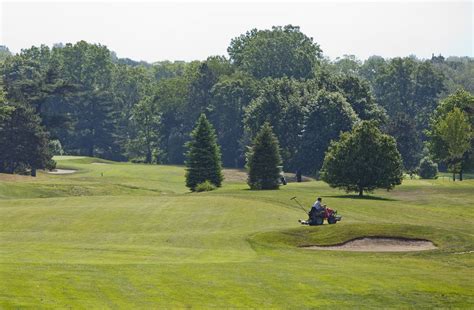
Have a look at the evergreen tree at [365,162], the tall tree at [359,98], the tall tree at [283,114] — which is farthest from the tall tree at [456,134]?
the evergreen tree at [365,162]

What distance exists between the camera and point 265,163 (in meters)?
81.7

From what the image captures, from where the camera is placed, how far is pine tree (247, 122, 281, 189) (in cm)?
8138

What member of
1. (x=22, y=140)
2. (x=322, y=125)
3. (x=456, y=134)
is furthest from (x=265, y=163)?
(x=22, y=140)

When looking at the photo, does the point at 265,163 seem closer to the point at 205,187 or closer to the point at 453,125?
the point at 205,187

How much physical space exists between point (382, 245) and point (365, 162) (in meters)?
30.9

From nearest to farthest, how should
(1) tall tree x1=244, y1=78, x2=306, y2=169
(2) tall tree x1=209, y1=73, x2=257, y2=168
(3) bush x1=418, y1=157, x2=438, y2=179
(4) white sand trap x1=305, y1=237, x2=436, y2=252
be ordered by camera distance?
(4) white sand trap x1=305, y1=237, x2=436, y2=252, (1) tall tree x1=244, y1=78, x2=306, y2=169, (3) bush x1=418, y1=157, x2=438, y2=179, (2) tall tree x1=209, y1=73, x2=257, y2=168

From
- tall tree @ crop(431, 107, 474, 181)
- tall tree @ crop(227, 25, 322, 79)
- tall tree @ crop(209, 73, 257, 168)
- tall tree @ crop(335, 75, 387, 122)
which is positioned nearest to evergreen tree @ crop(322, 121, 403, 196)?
tall tree @ crop(431, 107, 474, 181)

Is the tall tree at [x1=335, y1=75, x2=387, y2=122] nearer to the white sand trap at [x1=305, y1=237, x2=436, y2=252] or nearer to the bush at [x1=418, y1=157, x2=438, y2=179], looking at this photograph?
the bush at [x1=418, y1=157, x2=438, y2=179]

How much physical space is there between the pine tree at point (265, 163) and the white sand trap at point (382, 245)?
36507 millimetres

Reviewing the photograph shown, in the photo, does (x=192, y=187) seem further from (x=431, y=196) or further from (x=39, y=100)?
(x=39, y=100)

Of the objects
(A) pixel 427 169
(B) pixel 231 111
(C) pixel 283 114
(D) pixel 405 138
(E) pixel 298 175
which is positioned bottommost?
(E) pixel 298 175

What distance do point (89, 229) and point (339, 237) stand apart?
44.3ft

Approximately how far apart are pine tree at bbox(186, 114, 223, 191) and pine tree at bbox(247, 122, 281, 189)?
6125mm

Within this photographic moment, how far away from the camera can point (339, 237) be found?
4484 cm
